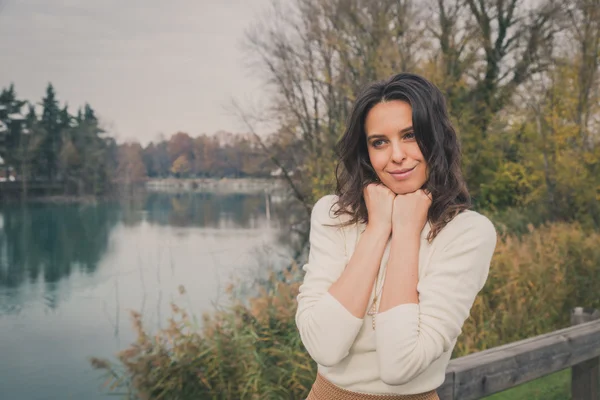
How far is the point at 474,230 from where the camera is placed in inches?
48.1

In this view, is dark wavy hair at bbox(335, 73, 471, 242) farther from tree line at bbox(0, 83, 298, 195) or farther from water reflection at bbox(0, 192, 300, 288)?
tree line at bbox(0, 83, 298, 195)

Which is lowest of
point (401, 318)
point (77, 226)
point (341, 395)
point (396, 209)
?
point (77, 226)

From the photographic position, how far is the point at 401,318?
114 cm

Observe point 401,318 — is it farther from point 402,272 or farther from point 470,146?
point 470,146

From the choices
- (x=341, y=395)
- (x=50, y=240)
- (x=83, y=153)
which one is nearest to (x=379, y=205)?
(x=341, y=395)

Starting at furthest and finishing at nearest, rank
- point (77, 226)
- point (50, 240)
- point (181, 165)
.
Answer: point (181, 165)
point (77, 226)
point (50, 240)

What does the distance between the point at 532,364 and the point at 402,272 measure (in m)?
1.55

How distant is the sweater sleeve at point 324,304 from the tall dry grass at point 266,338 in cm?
246

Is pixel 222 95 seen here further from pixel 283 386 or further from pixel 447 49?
pixel 283 386

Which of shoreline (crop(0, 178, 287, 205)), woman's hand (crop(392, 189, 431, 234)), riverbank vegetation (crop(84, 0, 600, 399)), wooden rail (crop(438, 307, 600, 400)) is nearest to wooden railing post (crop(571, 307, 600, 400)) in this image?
wooden rail (crop(438, 307, 600, 400))

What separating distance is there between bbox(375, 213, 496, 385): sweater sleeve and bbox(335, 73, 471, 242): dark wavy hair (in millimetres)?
65

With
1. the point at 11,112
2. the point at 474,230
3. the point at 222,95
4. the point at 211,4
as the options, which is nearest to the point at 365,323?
the point at 474,230

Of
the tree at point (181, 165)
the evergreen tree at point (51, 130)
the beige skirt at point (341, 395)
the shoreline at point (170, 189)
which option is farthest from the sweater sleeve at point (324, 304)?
the tree at point (181, 165)

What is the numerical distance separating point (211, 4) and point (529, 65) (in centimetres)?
1624
